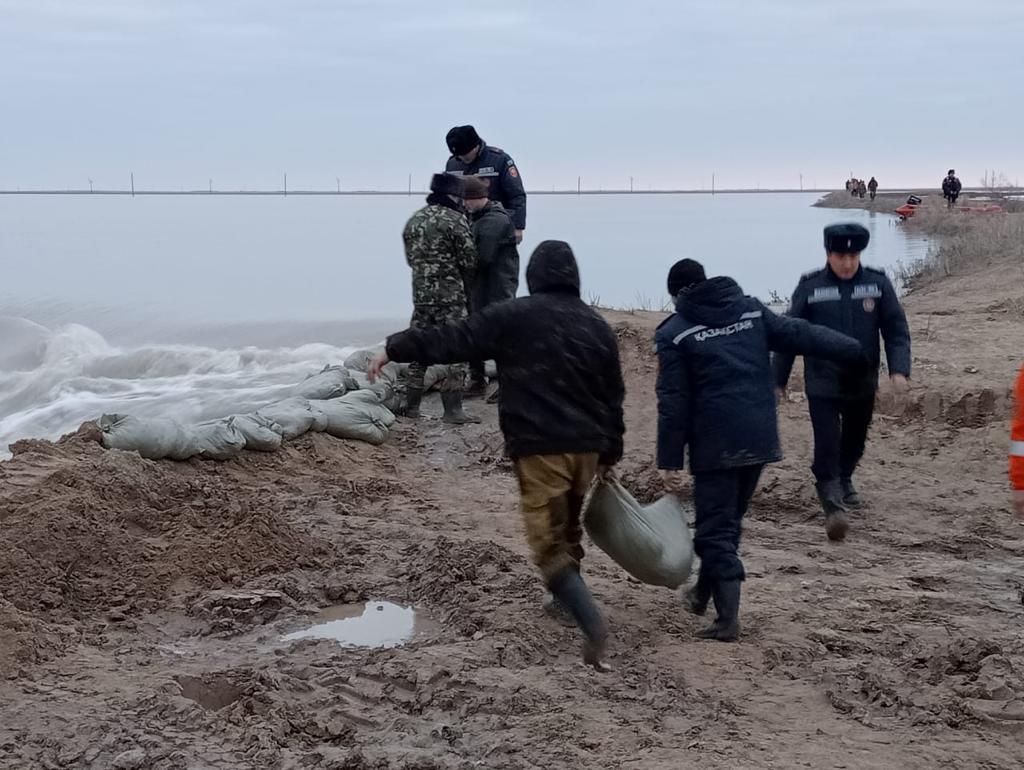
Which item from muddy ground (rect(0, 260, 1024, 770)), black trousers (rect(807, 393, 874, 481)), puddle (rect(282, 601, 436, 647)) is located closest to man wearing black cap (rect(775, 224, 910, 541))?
black trousers (rect(807, 393, 874, 481))

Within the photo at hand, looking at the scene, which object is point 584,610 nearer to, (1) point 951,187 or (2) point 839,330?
(2) point 839,330

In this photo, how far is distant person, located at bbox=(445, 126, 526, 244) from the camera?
9578 millimetres

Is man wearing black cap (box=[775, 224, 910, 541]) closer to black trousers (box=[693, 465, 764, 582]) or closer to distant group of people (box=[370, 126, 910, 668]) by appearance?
distant group of people (box=[370, 126, 910, 668])

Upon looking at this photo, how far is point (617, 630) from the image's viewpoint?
204 inches

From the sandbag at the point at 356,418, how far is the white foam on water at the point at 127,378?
1.60 metres

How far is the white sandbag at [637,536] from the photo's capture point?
504 centimetres

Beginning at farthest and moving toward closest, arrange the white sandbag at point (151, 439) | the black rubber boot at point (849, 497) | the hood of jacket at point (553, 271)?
the white sandbag at point (151, 439), the black rubber boot at point (849, 497), the hood of jacket at point (553, 271)

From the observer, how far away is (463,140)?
947 cm

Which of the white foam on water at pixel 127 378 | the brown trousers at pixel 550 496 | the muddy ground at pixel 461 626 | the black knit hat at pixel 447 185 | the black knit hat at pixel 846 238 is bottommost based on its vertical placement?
the white foam on water at pixel 127 378

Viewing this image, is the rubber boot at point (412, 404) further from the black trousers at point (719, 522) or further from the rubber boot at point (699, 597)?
the black trousers at point (719, 522)

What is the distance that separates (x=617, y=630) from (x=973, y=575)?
1912 mm

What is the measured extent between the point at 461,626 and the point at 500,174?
5199 mm

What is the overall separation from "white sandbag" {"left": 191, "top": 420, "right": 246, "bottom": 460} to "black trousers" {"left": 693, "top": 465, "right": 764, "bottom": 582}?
13.3ft

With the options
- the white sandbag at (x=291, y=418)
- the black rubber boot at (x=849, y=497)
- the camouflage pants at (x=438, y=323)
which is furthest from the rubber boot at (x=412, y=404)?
the black rubber boot at (x=849, y=497)
